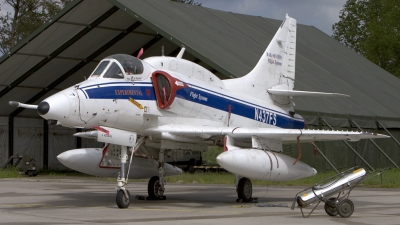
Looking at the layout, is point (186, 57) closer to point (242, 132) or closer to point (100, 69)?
point (242, 132)

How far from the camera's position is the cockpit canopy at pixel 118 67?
14270 millimetres

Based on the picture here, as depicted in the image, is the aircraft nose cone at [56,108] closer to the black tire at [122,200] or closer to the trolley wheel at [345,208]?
the black tire at [122,200]

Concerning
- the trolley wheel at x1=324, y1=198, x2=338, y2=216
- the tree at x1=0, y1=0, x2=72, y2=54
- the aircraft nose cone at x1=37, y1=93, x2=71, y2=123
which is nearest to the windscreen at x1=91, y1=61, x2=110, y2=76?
the aircraft nose cone at x1=37, y1=93, x2=71, y2=123

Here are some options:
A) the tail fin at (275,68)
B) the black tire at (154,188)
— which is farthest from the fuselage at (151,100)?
the black tire at (154,188)

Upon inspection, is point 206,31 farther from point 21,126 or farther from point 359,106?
point 21,126

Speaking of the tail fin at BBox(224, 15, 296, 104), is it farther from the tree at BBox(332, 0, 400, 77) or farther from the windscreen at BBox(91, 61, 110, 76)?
the tree at BBox(332, 0, 400, 77)

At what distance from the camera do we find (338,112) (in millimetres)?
27797

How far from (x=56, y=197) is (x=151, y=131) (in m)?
3.91

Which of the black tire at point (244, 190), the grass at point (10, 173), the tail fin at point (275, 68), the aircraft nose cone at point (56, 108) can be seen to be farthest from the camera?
the grass at point (10, 173)

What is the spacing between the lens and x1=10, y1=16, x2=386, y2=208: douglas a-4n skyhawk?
13.9 meters

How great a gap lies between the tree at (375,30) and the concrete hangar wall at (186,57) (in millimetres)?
29062

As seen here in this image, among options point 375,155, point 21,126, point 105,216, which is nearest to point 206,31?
point 375,155

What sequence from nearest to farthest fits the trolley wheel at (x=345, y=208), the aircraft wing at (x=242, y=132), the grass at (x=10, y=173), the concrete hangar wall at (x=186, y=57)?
the trolley wheel at (x=345, y=208), the aircraft wing at (x=242, y=132), the concrete hangar wall at (x=186, y=57), the grass at (x=10, y=173)

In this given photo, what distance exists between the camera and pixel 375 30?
63125 mm
